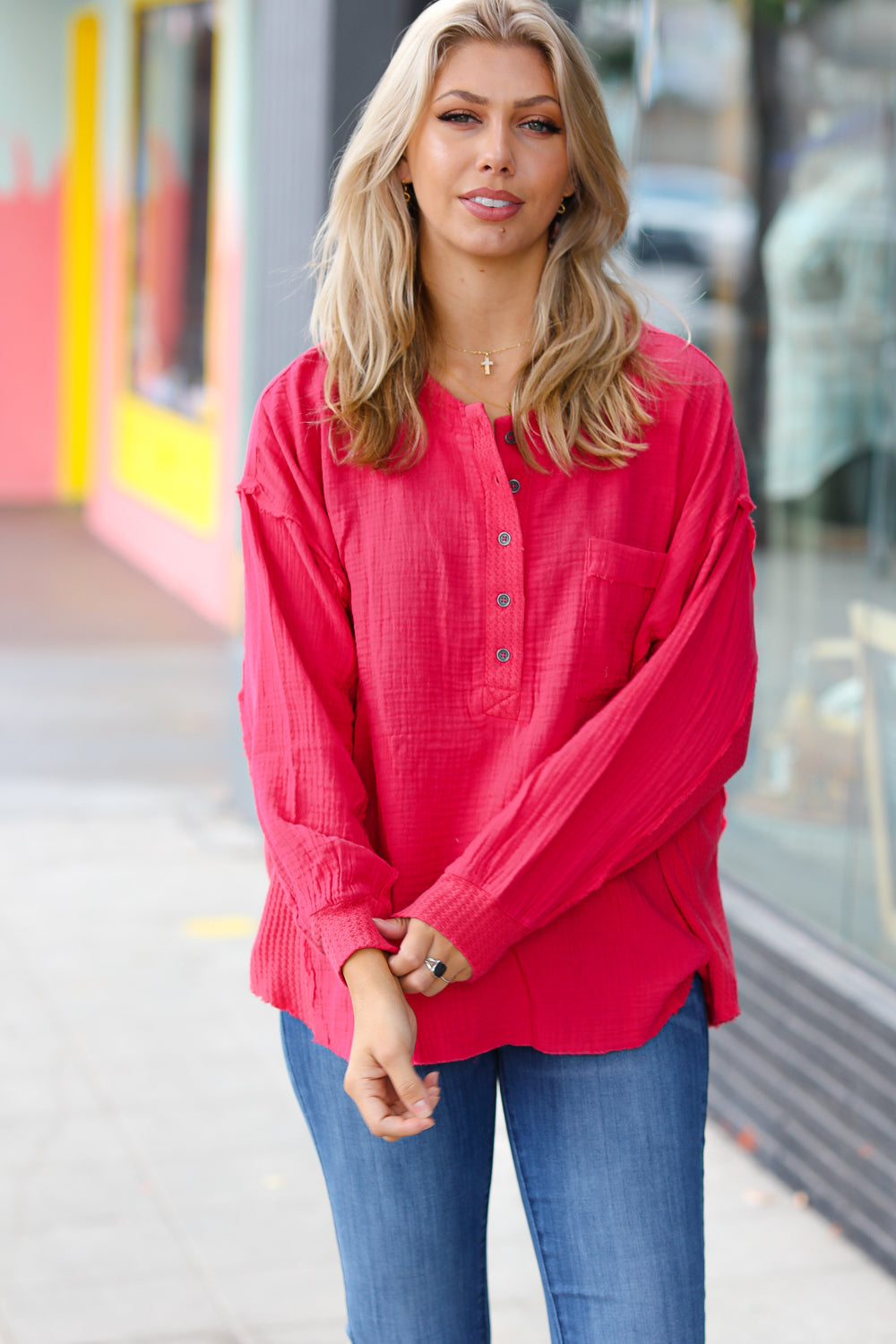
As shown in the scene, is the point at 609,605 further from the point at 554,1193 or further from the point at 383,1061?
the point at 554,1193

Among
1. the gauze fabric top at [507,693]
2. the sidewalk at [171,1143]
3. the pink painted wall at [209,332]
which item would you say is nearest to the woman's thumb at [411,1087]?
the gauze fabric top at [507,693]

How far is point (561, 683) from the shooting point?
176cm

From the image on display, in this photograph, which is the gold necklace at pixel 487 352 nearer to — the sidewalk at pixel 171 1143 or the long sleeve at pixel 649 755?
the long sleeve at pixel 649 755

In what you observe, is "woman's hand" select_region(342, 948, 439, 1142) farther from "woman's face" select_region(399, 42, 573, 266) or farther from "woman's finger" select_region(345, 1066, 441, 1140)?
"woman's face" select_region(399, 42, 573, 266)

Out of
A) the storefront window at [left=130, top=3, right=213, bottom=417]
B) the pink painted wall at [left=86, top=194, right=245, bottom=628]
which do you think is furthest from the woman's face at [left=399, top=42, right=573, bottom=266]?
the storefront window at [left=130, top=3, right=213, bottom=417]

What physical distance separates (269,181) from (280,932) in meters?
4.24

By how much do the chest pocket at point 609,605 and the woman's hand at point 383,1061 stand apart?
358mm

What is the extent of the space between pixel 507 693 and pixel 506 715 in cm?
2

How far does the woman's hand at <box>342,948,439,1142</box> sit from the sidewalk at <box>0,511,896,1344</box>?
1531 millimetres

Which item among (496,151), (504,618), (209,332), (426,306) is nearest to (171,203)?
(209,332)

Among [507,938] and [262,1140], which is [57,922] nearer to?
[262,1140]

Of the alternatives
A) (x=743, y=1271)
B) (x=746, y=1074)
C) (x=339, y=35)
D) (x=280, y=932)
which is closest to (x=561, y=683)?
(x=280, y=932)

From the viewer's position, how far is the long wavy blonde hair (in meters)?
1.78

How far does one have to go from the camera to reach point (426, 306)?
1887 mm
